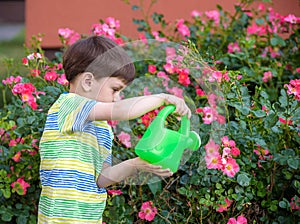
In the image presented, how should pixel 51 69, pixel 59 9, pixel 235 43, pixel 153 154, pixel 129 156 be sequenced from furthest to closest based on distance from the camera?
pixel 59 9
pixel 235 43
pixel 51 69
pixel 129 156
pixel 153 154

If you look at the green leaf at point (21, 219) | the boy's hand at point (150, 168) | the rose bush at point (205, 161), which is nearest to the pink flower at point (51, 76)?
the rose bush at point (205, 161)

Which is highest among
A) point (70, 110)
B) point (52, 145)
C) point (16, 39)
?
point (70, 110)

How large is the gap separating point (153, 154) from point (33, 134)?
1.15 metres

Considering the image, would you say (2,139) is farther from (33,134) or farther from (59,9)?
(59,9)

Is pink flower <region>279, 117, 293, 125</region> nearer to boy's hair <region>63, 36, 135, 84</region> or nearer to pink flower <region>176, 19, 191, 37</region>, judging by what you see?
boy's hair <region>63, 36, 135, 84</region>

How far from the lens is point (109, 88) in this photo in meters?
2.05

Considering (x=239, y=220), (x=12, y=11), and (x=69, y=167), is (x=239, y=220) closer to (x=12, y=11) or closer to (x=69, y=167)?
(x=69, y=167)

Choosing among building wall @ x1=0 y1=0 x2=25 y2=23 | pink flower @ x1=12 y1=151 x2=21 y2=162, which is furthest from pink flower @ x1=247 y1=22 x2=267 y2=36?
building wall @ x1=0 y1=0 x2=25 y2=23

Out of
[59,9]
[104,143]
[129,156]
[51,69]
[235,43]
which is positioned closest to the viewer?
[104,143]

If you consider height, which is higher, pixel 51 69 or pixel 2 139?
pixel 51 69

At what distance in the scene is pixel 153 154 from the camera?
6.44ft

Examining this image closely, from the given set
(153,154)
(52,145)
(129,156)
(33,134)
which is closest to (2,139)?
(33,134)

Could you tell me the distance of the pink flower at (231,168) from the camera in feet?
8.79

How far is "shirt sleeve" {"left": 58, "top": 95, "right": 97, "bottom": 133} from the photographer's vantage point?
204 centimetres
